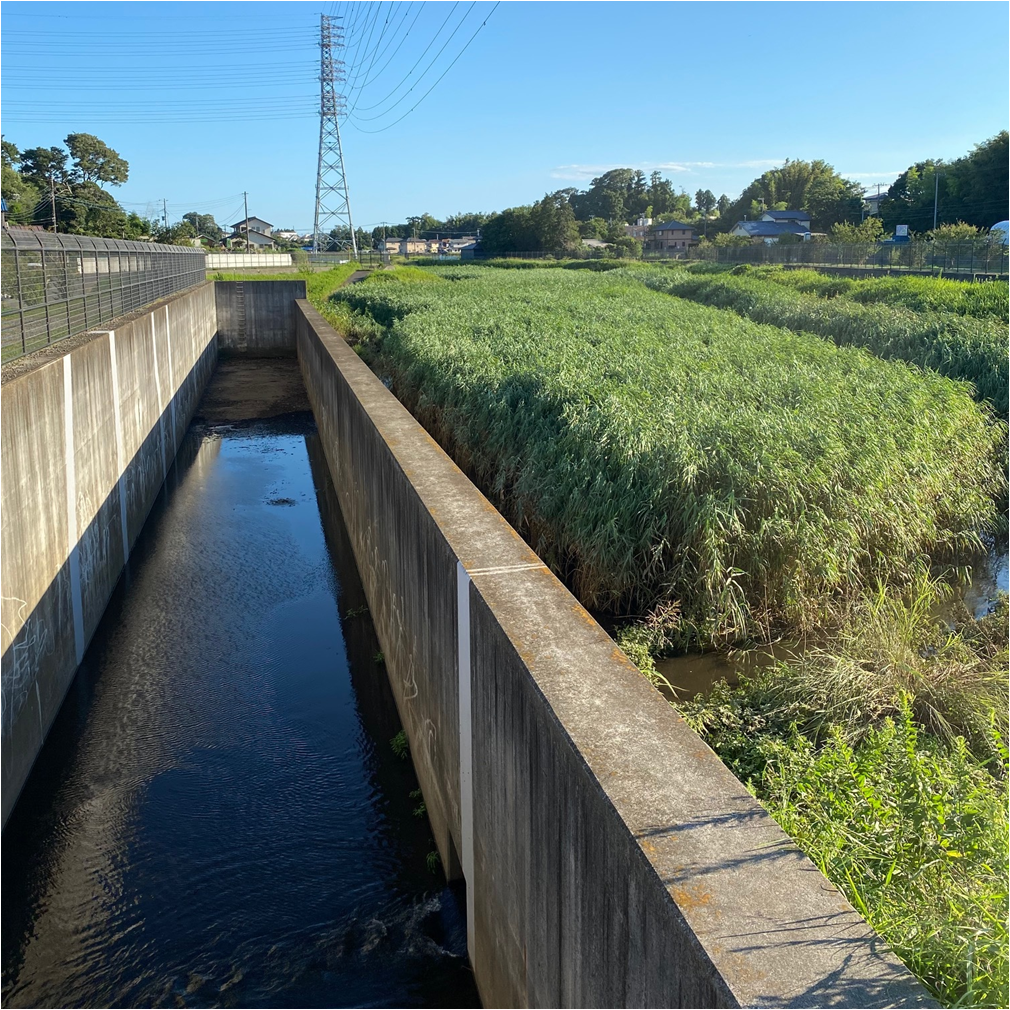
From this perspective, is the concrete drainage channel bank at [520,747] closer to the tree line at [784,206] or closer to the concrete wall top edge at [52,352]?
the concrete wall top edge at [52,352]

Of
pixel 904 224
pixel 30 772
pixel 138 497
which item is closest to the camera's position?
pixel 30 772

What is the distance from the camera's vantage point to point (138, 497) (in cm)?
1341

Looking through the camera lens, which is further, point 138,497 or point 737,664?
point 138,497

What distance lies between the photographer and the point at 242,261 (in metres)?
64.4

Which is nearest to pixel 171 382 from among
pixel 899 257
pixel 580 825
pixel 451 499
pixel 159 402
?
pixel 159 402

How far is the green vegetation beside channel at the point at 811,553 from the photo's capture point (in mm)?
3693

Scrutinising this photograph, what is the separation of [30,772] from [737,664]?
5.24m

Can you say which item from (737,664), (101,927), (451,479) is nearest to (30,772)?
(101,927)

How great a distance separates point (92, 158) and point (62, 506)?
6661 centimetres

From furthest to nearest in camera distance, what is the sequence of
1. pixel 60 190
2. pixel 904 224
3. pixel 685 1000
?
pixel 904 224 → pixel 60 190 → pixel 685 1000

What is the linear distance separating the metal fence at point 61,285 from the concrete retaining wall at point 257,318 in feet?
38.1

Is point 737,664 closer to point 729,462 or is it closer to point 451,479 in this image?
point 729,462

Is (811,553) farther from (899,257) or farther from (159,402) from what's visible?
(899,257)

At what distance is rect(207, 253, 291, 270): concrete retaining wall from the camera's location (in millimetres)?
61969
